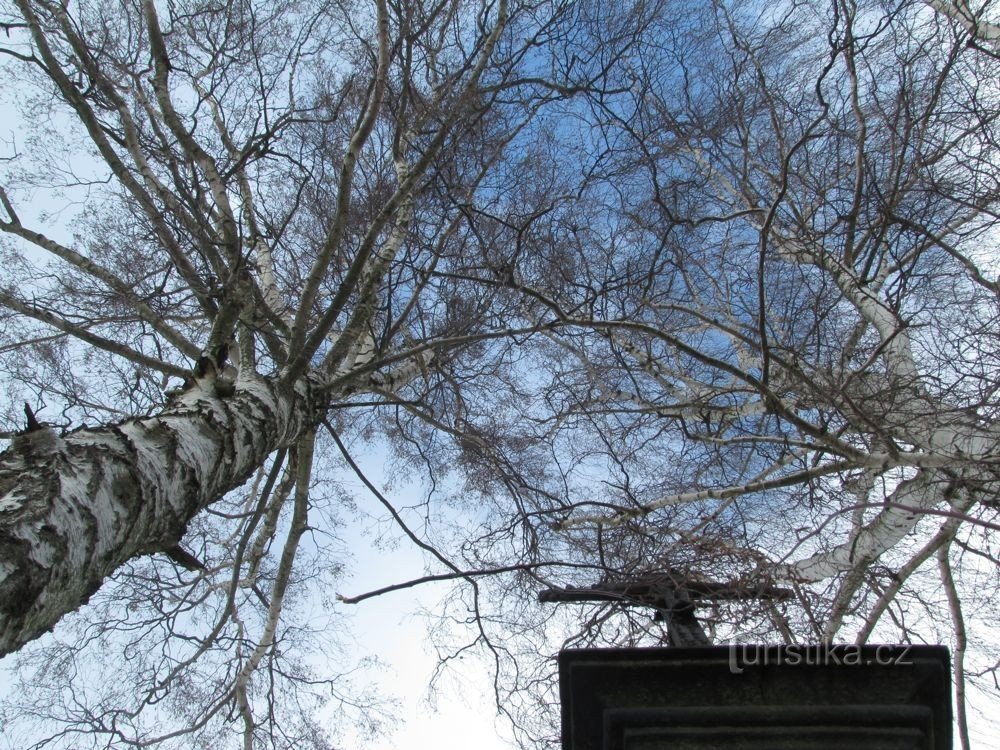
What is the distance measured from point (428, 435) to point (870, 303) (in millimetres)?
4185

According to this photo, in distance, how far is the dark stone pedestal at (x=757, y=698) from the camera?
5.13 ft

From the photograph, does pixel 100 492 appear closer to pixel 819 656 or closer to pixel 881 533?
pixel 819 656

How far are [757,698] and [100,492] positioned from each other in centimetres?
203

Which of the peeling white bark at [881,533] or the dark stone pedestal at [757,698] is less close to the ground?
the peeling white bark at [881,533]

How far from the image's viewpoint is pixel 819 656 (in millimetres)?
1680

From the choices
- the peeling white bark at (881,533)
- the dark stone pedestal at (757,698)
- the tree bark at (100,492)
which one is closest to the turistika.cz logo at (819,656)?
the dark stone pedestal at (757,698)

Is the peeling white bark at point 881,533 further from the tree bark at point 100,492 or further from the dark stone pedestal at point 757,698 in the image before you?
the tree bark at point 100,492

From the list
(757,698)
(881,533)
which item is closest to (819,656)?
(757,698)

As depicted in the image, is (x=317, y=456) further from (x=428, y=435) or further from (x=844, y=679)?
(x=844, y=679)

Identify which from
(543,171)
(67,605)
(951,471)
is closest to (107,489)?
(67,605)

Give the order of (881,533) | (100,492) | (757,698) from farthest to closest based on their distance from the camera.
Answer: (881,533), (100,492), (757,698)

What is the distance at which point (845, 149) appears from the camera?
16.2 feet

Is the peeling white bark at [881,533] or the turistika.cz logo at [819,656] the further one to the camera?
the peeling white bark at [881,533]

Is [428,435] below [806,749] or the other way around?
the other way around
